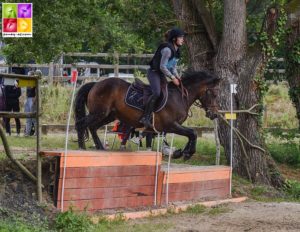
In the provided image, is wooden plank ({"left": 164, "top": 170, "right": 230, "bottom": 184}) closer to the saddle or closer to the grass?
the saddle

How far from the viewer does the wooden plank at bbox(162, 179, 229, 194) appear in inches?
465

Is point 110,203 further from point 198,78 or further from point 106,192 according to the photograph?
point 198,78

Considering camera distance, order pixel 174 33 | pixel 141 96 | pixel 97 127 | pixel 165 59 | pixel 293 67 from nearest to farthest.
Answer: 1. pixel 165 59
2. pixel 174 33
3. pixel 141 96
4. pixel 97 127
5. pixel 293 67

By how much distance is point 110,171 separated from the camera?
1053 cm

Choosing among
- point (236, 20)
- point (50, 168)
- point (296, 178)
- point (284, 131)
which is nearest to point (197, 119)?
point (284, 131)

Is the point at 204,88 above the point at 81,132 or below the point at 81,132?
above

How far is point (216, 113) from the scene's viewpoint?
494 inches

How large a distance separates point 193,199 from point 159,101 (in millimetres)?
2012

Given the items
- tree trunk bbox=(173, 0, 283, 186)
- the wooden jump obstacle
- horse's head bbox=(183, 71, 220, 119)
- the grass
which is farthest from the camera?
the grass

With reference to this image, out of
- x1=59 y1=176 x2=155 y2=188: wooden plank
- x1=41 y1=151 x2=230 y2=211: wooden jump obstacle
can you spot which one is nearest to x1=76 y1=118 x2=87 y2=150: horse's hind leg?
x1=41 y1=151 x2=230 y2=211: wooden jump obstacle

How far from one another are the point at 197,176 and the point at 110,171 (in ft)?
7.94

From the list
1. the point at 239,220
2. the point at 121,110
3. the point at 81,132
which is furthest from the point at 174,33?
the point at 239,220

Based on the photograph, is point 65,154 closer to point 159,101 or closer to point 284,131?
point 159,101

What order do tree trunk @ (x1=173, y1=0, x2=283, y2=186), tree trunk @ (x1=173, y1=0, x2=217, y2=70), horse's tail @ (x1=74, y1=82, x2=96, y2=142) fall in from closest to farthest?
1. horse's tail @ (x1=74, y1=82, x2=96, y2=142)
2. tree trunk @ (x1=173, y1=0, x2=283, y2=186)
3. tree trunk @ (x1=173, y1=0, x2=217, y2=70)
